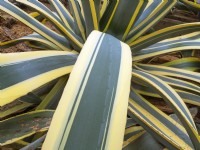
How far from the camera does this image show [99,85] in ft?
1.28

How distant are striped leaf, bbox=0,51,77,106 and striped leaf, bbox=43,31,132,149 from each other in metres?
0.08

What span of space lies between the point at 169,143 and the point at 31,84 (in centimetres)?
31

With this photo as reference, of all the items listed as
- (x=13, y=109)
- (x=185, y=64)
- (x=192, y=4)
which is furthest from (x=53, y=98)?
(x=192, y=4)

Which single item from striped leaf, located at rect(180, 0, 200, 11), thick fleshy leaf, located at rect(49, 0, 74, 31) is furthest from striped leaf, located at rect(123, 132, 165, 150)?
striped leaf, located at rect(180, 0, 200, 11)

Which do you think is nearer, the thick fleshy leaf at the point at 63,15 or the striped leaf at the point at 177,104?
the striped leaf at the point at 177,104

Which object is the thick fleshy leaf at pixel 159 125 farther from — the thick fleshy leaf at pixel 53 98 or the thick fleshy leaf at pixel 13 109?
the thick fleshy leaf at pixel 13 109

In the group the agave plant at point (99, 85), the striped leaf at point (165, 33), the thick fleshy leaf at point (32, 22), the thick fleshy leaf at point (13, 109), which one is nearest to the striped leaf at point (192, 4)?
the agave plant at point (99, 85)

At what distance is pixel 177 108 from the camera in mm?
529

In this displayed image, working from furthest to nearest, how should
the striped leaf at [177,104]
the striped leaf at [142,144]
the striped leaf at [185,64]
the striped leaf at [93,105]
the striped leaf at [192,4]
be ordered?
the striped leaf at [192,4] < the striped leaf at [185,64] < the striped leaf at [142,144] < the striped leaf at [177,104] < the striped leaf at [93,105]

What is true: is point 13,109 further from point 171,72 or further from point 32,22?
point 171,72

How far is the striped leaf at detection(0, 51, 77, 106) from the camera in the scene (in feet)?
1.35

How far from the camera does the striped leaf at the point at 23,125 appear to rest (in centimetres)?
55

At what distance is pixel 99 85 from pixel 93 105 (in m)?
0.04

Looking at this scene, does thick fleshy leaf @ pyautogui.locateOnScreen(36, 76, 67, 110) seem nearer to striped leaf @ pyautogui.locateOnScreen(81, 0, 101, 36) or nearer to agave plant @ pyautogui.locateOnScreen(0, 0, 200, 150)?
agave plant @ pyautogui.locateOnScreen(0, 0, 200, 150)
